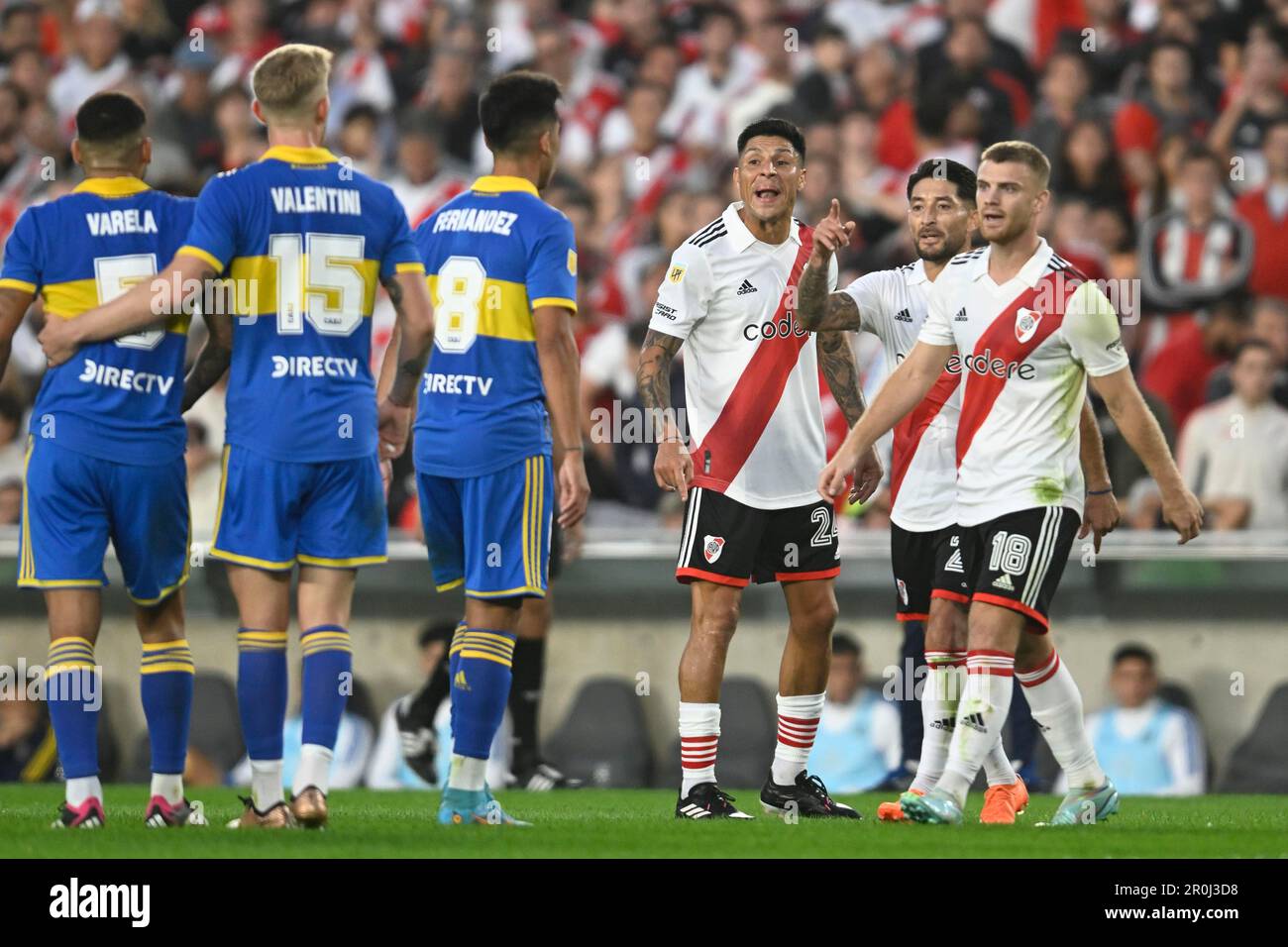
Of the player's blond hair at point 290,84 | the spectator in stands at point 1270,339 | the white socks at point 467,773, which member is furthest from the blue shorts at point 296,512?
the spectator in stands at point 1270,339

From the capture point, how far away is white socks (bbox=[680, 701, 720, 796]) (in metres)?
8.15

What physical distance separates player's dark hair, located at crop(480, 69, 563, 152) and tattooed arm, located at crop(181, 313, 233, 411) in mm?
1190

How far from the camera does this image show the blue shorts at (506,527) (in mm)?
7258

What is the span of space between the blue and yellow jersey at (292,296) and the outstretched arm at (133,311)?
0.08 m

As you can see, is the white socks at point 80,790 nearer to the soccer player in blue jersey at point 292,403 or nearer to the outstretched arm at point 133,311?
the soccer player in blue jersey at point 292,403

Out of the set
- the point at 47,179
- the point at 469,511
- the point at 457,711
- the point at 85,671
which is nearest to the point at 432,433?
the point at 469,511

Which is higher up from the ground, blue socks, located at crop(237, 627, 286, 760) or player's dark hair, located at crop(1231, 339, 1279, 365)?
player's dark hair, located at crop(1231, 339, 1279, 365)

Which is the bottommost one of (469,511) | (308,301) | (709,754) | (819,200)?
(709,754)

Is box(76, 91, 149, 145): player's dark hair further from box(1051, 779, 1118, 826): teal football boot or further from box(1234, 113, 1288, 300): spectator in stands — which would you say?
box(1234, 113, 1288, 300): spectator in stands

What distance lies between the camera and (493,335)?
7344 mm

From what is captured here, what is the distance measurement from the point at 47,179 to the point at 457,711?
10.6m

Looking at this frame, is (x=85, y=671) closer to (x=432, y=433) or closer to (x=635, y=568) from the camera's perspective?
(x=432, y=433)

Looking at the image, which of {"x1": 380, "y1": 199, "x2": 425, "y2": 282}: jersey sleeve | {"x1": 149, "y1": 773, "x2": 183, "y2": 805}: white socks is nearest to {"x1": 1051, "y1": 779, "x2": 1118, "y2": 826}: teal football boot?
{"x1": 380, "y1": 199, "x2": 425, "y2": 282}: jersey sleeve
